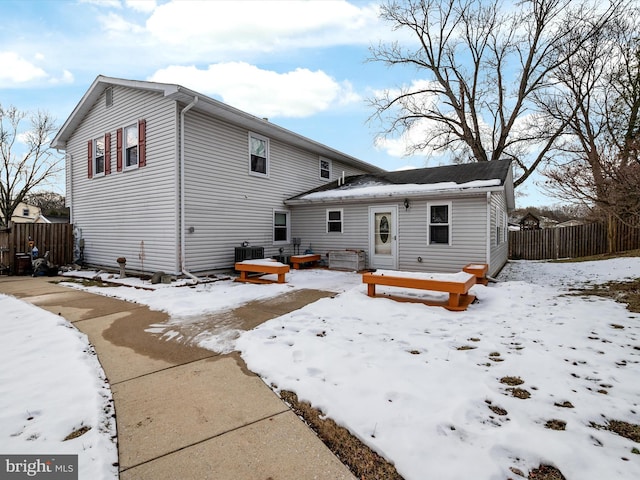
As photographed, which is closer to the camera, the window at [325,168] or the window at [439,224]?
the window at [439,224]

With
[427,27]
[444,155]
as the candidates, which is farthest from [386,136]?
[427,27]

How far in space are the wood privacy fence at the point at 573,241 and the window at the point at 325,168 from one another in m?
10.6

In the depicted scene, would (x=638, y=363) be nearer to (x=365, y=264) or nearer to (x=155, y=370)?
(x=155, y=370)

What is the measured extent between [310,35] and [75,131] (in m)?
9.72

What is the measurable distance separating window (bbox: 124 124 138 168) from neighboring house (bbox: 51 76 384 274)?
3 cm

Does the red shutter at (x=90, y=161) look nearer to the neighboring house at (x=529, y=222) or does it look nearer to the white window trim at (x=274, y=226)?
the white window trim at (x=274, y=226)

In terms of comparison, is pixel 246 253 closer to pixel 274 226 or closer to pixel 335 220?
pixel 274 226

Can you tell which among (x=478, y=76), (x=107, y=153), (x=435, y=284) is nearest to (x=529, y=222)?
(x=478, y=76)

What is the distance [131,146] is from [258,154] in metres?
3.91

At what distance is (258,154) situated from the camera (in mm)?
10672

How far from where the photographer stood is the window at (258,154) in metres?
10.4

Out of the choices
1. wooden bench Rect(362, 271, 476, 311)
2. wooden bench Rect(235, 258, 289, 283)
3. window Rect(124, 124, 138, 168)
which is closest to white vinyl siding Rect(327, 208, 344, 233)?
wooden bench Rect(235, 258, 289, 283)

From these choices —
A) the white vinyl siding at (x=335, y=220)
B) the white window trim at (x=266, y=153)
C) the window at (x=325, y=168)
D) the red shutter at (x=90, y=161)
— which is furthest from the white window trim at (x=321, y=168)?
the red shutter at (x=90, y=161)

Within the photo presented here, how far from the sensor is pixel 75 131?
1199 cm
